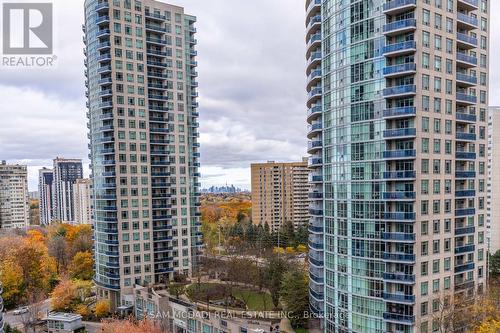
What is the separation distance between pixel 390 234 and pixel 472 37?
813 inches

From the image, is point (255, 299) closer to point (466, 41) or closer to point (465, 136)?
point (465, 136)

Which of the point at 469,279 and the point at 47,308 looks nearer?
the point at 469,279

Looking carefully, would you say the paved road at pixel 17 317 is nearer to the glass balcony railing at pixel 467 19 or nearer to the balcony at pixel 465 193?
the balcony at pixel 465 193

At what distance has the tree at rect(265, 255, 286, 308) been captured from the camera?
47.8 m

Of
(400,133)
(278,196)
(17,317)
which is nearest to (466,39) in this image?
(400,133)

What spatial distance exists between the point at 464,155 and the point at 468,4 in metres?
14.4

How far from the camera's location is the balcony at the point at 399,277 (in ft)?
104

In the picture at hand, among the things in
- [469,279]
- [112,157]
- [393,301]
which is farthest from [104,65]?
[469,279]

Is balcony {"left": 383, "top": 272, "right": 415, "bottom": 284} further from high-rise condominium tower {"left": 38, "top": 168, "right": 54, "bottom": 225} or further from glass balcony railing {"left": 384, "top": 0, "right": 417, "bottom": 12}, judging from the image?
high-rise condominium tower {"left": 38, "top": 168, "right": 54, "bottom": 225}

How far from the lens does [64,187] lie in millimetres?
129750

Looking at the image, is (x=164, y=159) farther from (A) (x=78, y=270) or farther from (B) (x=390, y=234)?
(B) (x=390, y=234)

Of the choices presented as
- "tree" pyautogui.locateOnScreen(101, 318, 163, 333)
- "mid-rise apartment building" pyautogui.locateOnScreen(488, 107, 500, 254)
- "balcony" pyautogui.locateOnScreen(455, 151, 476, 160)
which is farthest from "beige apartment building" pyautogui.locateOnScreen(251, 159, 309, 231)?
"balcony" pyautogui.locateOnScreen(455, 151, 476, 160)

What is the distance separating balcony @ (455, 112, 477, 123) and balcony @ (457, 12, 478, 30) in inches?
331

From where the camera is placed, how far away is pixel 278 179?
107312mm
